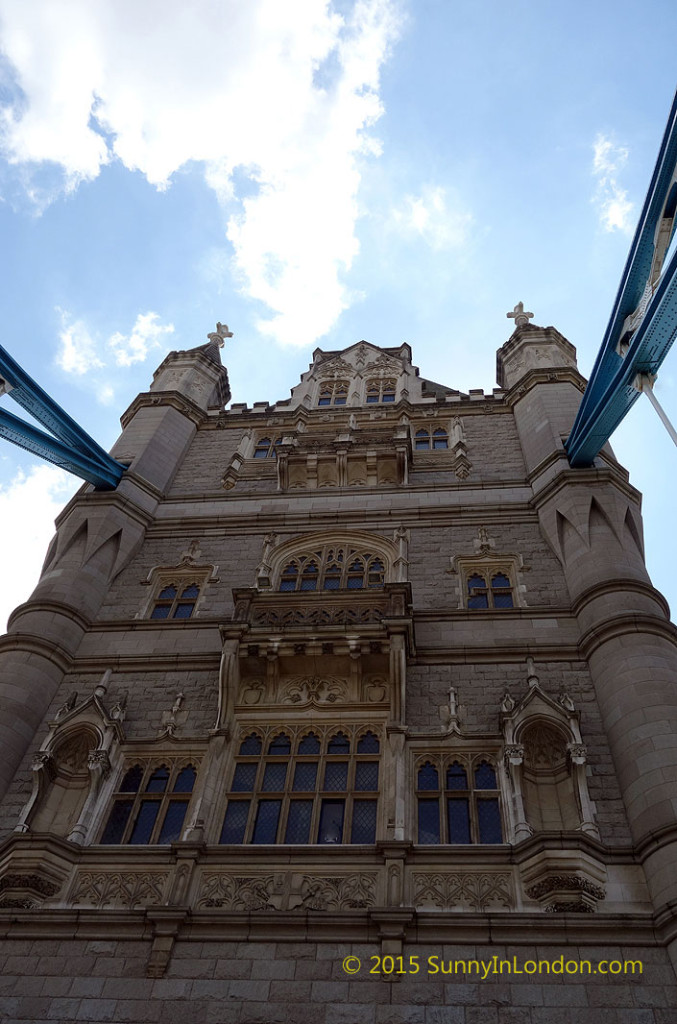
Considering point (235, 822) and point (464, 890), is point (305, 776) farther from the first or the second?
point (464, 890)

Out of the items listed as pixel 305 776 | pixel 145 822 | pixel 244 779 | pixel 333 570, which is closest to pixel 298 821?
pixel 305 776

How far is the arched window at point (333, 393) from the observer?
→ 2625cm

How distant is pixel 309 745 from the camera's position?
42.8 feet

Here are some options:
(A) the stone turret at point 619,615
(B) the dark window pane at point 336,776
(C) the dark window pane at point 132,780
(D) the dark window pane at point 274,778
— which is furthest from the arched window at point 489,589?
(C) the dark window pane at point 132,780

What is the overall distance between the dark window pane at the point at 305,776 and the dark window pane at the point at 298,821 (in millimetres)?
218

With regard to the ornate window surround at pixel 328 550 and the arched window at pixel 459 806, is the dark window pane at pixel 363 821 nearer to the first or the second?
the arched window at pixel 459 806

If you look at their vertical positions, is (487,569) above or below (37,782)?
above

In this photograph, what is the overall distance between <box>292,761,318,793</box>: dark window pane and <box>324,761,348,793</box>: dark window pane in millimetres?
195

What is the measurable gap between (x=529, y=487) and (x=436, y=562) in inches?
131

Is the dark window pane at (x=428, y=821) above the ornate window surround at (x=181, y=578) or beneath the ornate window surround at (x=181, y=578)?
beneath

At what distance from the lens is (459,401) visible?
938 inches

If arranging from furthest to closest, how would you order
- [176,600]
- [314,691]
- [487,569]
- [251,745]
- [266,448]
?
[266,448], [176,600], [487,569], [314,691], [251,745]

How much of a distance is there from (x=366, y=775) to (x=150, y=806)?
3249mm

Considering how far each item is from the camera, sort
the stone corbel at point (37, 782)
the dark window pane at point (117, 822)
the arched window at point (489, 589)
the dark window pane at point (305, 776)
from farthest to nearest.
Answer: the arched window at point (489, 589)
the dark window pane at point (305, 776)
the dark window pane at point (117, 822)
the stone corbel at point (37, 782)
